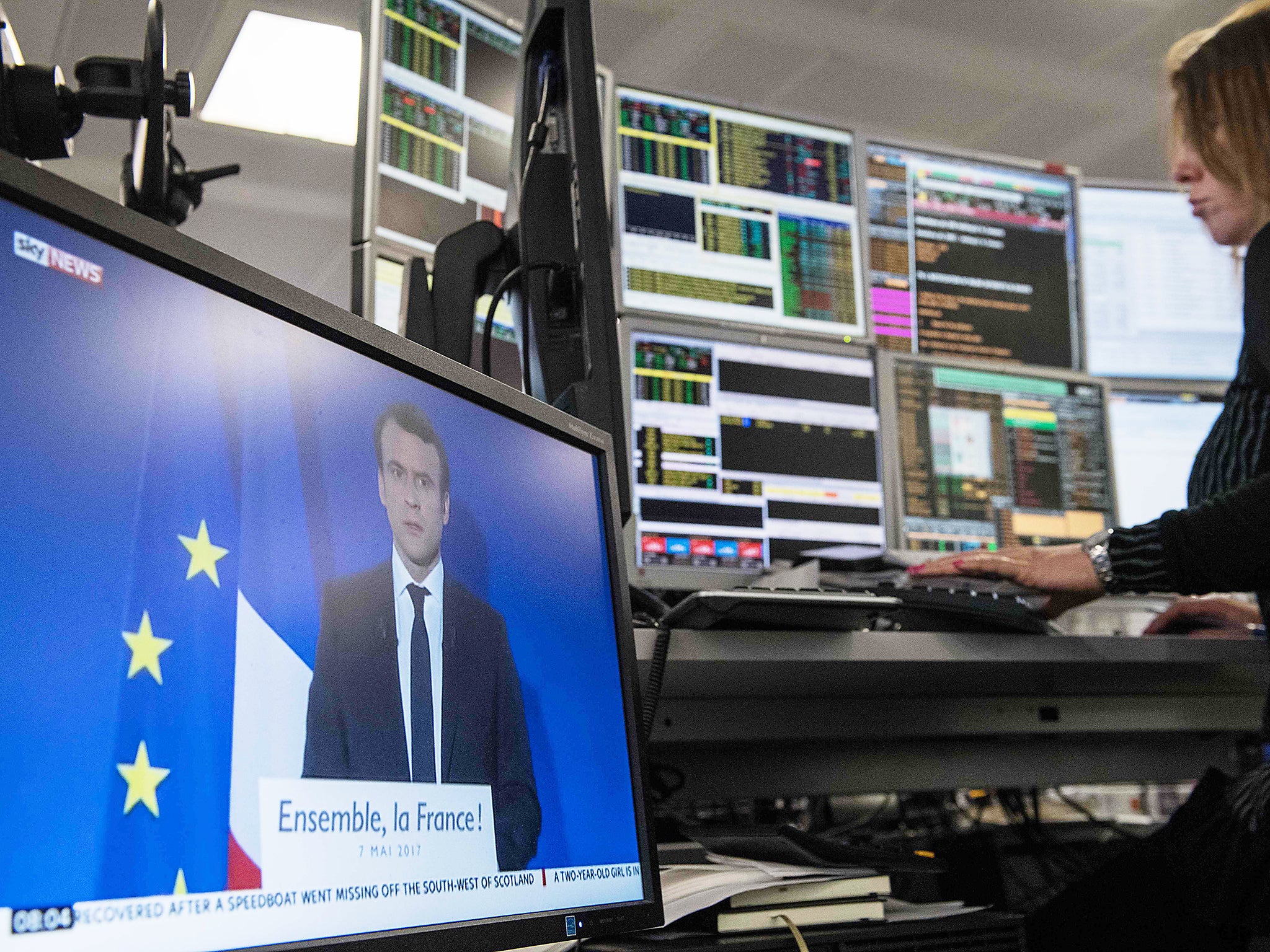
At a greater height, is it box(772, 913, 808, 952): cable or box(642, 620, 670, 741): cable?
box(642, 620, 670, 741): cable

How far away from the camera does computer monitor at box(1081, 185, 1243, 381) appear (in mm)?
2123

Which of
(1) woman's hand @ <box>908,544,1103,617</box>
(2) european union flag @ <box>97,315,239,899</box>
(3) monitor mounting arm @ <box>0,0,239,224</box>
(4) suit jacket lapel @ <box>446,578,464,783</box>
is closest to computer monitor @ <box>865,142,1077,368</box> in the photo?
(1) woman's hand @ <box>908,544,1103,617</box>

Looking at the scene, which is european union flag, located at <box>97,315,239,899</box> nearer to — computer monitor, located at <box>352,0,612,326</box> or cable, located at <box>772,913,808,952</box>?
cable, located at <box>772,913,808,952</box>

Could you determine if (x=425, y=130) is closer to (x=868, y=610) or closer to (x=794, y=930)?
(x=868, y=610)

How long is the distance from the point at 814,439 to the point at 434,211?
0.67 meters

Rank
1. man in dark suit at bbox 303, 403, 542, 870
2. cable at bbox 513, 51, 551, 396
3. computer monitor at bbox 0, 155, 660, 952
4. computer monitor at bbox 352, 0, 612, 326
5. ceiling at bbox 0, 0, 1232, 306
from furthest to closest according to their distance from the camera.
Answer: ceiling at bbox 0, 0, 1232, 306, computer monitor at bbox 352, 0, 612, 326, cable at bbox 513, 51, 551, 396, man in dark suit at bbox 303, 403, 542, 870, computer monitor at bbox 0, 155, 660, 952

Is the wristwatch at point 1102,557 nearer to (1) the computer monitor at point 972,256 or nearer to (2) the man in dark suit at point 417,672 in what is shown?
(1) the computer monitor at point 972,256

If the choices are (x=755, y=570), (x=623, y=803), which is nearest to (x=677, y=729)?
(x=755, y=570)

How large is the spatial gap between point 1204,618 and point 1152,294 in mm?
989

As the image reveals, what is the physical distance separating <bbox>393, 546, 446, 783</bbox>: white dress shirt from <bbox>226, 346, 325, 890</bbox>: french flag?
0.06 m

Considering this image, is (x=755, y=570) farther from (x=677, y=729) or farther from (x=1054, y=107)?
(x=1054, y=107)

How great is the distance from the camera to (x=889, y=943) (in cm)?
80

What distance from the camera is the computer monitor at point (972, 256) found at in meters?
1.91

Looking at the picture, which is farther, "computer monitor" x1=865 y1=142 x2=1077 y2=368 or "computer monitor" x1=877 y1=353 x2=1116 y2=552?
"computer monitor" x1=865 y1=142 x2=1077 y2=368
